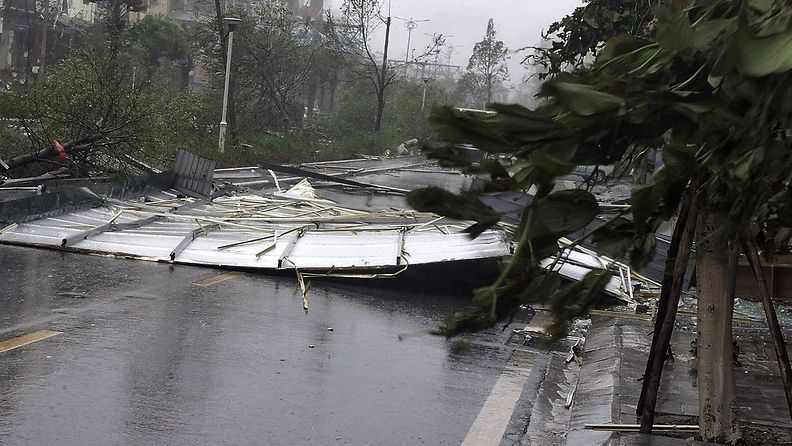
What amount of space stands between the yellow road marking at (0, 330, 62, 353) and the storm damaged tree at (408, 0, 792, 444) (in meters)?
6.10

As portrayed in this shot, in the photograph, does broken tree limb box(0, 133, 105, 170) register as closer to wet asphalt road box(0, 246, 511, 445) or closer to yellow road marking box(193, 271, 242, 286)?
wet asphalt road box(0, 246, 511, 445)

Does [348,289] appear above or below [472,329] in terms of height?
below

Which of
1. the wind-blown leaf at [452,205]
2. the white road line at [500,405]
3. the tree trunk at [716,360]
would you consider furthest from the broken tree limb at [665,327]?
the wind-blown leaf at [452,205]

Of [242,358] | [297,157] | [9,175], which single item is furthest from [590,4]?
[297,157]

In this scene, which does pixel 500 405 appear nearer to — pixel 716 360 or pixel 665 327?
pixel 665 327

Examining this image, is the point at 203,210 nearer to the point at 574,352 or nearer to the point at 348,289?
the point at 348,289

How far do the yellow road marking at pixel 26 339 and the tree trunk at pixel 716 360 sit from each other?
530cm

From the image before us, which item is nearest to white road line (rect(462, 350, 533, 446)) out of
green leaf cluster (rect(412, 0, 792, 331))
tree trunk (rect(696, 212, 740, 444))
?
tree trunk (rect(696, 212, 740, 444))

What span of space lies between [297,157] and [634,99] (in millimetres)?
37028

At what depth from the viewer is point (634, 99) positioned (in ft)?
9.92

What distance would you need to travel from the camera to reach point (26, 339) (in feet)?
28.4

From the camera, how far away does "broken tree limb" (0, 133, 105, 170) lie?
17.8 metres

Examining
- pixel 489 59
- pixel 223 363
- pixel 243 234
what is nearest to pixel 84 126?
pixel 243 234

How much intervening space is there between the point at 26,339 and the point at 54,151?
977 cm
